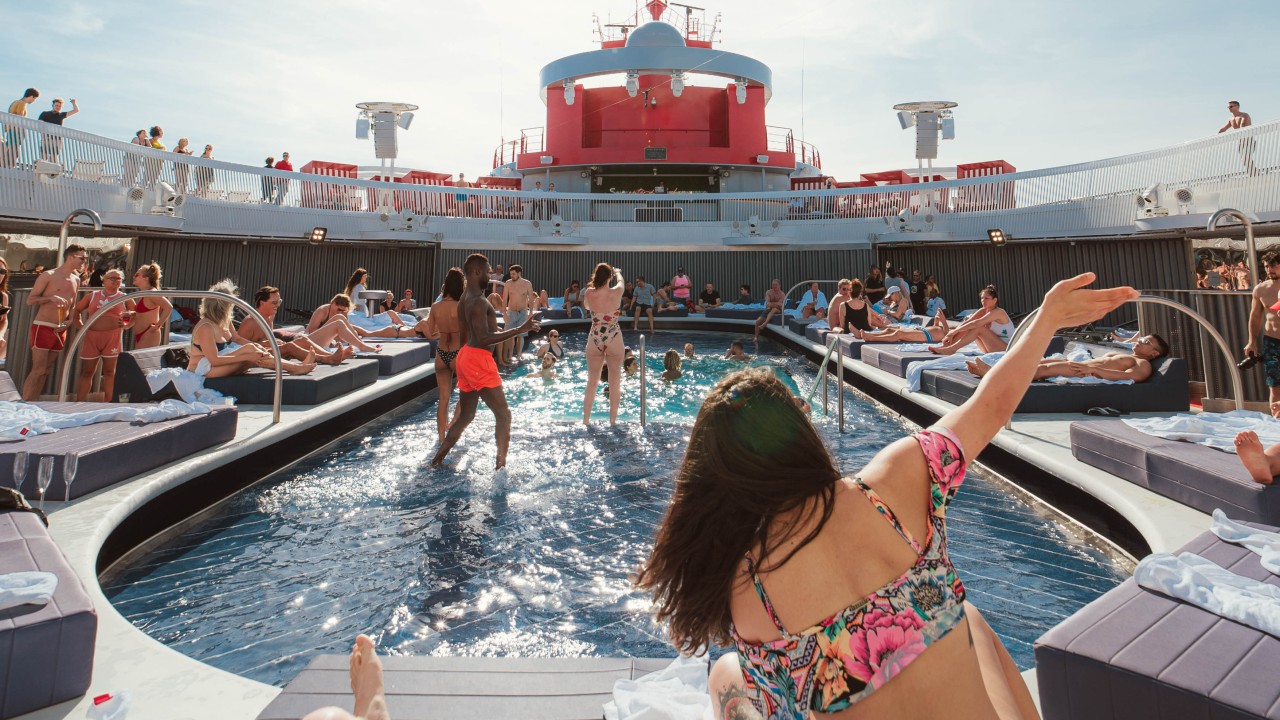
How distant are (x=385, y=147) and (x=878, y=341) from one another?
13237 mm

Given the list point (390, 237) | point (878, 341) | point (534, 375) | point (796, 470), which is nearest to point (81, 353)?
point (534, 375)

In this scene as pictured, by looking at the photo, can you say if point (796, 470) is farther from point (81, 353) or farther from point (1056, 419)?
point (81, 353)

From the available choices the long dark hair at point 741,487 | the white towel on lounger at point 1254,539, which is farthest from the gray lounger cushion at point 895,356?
the long dark hair at point 741,487

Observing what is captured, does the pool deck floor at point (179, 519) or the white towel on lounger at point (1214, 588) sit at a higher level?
the white towel on lounger at point (1214, 588)

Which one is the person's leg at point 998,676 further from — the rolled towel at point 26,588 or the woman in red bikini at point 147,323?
the woman in red bikini at point 147,323

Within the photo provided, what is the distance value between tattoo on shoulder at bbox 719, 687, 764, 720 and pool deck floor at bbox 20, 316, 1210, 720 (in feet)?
2.03

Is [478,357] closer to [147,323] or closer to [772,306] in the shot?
[147,323]

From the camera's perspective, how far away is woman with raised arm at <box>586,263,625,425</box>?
6.75 meters

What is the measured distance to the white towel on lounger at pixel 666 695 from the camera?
1.88m

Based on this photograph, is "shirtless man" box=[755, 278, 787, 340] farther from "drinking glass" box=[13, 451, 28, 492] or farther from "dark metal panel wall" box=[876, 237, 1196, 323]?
"drinking glass" box=[13, 451, 28, 492]

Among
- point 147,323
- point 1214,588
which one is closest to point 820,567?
point 1214,588

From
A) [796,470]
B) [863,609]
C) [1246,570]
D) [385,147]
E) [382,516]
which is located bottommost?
[382,516]

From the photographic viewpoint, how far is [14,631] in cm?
207

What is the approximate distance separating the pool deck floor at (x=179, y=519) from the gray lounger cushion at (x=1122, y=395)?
0.19 meters
